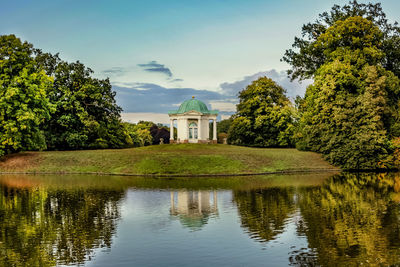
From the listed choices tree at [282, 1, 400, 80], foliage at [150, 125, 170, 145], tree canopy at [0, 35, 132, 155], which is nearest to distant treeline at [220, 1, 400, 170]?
tree at [282, 1, 400, 80]

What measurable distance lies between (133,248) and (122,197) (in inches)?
427

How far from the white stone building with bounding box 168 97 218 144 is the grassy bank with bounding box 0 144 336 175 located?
63.9ft

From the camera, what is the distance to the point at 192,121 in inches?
2581

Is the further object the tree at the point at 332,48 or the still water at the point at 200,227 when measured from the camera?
the tree at the point at 332,48

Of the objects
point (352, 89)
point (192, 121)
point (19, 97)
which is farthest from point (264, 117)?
point (19, 97)

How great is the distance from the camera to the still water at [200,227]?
11289mm

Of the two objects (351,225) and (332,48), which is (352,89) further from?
(351,225)

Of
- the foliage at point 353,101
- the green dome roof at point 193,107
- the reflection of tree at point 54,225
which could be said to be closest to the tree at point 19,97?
the reflection of tree at point 54,225

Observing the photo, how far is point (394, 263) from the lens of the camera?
10.5 m

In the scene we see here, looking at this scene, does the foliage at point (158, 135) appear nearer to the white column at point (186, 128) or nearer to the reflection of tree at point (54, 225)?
the white column at point (186, 128)

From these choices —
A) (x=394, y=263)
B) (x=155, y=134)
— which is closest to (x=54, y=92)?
(x=394, y=263)

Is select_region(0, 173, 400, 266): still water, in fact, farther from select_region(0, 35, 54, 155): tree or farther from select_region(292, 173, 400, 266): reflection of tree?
select_region(0, 35, 54, 155): tree

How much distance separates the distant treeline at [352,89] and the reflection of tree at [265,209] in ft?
62.3

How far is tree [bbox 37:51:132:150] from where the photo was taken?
53.9 meters
